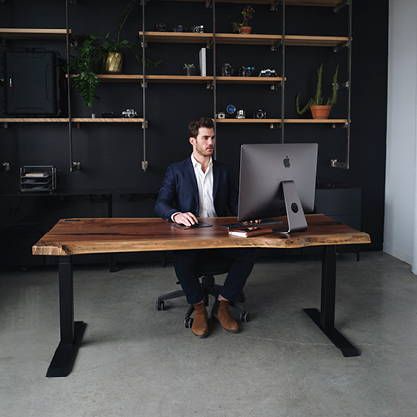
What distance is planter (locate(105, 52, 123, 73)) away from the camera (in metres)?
5.03

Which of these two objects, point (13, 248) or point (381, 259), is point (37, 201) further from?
point (381, 259)

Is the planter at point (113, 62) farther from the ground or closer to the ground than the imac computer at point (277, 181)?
farther from the ground

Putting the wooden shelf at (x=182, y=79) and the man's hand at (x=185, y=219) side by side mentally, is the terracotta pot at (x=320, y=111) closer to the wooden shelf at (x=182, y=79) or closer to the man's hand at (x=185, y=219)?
the wooden shelf at (x=182, y=79)

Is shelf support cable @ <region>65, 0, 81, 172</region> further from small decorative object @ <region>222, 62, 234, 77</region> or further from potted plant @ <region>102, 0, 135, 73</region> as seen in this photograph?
small decorative object @ <region>222, 62, 234, 77</region>

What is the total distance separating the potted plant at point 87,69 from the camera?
4.85 meters

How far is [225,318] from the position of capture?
11.4 feet

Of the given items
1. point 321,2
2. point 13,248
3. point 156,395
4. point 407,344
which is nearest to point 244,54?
point 321,2

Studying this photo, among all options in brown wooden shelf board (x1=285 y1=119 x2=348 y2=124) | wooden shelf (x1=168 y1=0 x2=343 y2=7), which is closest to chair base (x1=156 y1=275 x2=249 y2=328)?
brown wooden shelf board (x1=285 y1=119 x2=348 y2=124)

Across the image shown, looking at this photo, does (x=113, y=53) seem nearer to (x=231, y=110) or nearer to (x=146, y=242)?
(x=231, y=110)

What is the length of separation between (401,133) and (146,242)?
12.1ft

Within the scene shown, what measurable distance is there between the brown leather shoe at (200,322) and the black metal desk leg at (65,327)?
0.73 meters

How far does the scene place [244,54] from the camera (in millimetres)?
5469

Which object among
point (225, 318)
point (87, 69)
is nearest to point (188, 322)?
point (225, 318)

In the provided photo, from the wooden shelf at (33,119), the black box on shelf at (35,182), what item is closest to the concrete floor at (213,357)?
the black box on shelf at (35,182)
